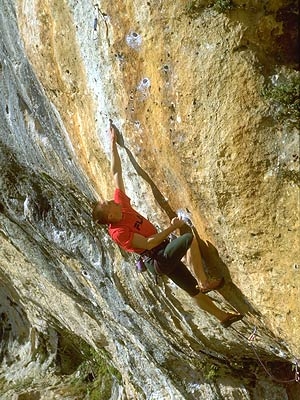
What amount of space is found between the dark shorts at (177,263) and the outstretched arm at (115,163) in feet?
2.74

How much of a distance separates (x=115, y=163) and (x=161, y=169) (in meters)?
0.59

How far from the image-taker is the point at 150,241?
5793mm

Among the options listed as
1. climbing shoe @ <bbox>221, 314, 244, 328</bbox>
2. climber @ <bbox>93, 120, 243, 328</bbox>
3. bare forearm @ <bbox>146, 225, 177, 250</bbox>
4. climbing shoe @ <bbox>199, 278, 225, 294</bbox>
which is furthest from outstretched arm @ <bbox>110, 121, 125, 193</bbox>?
climbing shoe @ <bbox>221, 314, 244, 328</bbox>

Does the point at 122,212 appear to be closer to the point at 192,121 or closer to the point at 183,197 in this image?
the point at 183,197

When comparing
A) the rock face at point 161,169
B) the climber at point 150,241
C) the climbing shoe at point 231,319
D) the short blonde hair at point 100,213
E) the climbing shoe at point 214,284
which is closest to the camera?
the rock face at point 161,169

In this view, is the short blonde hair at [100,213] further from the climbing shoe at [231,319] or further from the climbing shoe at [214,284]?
the climbing shoe at [231,319]

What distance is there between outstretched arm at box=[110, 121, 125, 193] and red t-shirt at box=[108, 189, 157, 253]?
0.85 feet

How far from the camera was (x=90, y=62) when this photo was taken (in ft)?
19.9

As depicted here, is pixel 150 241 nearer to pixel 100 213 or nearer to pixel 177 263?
pixel 177 263

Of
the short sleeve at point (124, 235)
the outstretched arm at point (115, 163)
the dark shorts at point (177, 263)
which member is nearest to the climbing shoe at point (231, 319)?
the dark shorts at point (177, 263)

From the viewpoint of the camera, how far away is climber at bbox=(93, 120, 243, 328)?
5.79 meters

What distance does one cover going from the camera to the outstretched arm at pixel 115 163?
243 inches

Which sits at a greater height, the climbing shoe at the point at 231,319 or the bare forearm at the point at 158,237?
the bare forearm at the point at 158,237

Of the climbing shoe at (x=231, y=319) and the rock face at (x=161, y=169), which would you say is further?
the climbing shoe at (x=231, y=319)
